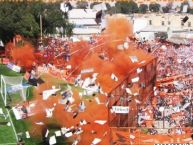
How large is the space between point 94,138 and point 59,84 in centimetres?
218

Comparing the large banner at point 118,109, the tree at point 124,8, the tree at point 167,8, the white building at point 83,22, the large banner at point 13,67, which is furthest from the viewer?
the tree at point 167,8

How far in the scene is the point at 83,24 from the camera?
21.1 m

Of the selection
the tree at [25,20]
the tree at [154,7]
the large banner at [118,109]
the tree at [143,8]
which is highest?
the tree at [25,20]

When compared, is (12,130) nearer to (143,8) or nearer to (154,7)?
(143,8)

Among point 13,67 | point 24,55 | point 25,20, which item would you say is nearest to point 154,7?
point 25,20

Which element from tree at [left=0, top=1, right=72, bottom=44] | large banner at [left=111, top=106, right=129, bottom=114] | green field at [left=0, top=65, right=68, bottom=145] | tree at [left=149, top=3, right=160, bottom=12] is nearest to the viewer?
green field at [left=0, top=65, right=68, bottom=145]

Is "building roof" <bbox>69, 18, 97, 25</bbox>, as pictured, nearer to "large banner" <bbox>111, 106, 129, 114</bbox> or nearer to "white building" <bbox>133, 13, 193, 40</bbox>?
"white building" <bbox>133, 13, 193, 40</bbox>

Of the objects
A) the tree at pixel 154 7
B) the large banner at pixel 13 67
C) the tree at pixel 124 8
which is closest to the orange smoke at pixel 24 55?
the large banner at pixel 13 67

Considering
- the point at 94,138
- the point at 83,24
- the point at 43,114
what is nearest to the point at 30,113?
the point at 43,114

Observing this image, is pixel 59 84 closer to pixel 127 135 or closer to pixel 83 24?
pixel 127 135

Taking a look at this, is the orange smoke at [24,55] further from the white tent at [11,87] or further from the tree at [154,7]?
the tree at [154,7]

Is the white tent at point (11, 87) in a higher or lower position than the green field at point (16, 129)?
higher

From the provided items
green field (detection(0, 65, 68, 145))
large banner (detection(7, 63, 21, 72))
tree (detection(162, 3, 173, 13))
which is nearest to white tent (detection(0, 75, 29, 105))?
green field (detection(0, 65, 68, 145))

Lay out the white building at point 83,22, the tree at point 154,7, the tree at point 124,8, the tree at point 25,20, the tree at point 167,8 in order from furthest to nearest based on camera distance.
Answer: the tree at point 154,7 → the tree at point 167,8 → the tree at point 124,8 → the white building at point 83,22 → the tree at point 25,20
